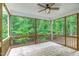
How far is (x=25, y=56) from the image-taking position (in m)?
2.56

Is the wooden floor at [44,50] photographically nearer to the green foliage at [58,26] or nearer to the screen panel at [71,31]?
the screen panel at [71,31]

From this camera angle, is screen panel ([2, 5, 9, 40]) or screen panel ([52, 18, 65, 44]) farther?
screen panel ([52, 18, 65, 44])

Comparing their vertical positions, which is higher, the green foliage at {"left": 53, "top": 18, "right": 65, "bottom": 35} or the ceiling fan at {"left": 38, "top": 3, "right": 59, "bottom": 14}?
the ceiling fan at {"left": 38, "top": 3, "right": 59, "bottom": 14}

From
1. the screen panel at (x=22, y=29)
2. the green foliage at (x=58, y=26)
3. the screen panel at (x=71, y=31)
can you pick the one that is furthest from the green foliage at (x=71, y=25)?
the screen panel at (x=22, y=29)

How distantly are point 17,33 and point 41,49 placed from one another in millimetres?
547

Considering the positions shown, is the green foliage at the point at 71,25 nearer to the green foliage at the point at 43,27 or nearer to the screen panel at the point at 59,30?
the screen panel at the point at 59,30

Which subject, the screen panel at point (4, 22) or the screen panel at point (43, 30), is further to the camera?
the screen panel at point (43, 30)

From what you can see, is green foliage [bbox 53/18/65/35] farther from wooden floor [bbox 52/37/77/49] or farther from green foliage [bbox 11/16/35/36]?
green foliage [bbox 11/16/35/36]

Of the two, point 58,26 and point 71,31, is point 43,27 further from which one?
point 71,31

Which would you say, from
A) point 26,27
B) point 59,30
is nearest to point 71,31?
point 59,30

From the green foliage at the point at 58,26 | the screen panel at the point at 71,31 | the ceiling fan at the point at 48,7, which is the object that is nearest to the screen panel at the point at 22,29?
the ceiling fan at the point at 48,7

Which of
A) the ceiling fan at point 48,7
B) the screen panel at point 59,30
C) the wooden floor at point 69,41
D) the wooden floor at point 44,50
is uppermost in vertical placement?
the ceiling fan at point 48,7

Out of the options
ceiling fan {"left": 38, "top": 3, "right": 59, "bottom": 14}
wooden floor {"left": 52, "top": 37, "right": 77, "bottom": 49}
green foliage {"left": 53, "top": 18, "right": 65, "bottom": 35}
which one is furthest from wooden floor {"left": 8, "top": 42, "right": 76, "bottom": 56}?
ceiling fan {"left": 38, "top": 3, "right": 59, "bottom": 14}

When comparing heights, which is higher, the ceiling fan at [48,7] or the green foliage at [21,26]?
the ceiling fan at [48,7]
